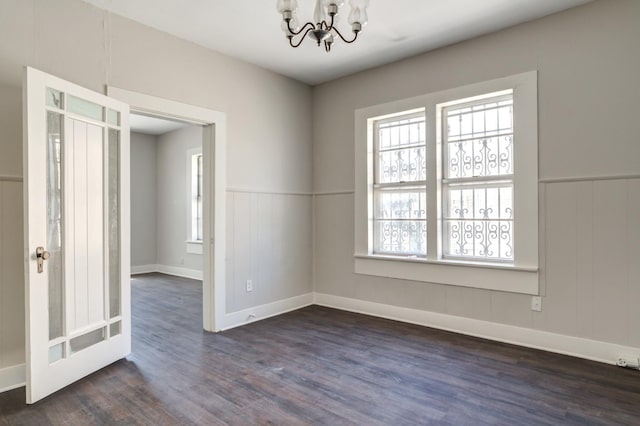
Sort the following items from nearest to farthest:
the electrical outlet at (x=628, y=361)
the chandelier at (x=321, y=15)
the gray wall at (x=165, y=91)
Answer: the chandelier at (x=321, y=15), the gray wall at (x=165, y=91), the electrical outlet at (x=628, y=361)

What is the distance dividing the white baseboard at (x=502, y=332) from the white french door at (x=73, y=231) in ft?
8.24

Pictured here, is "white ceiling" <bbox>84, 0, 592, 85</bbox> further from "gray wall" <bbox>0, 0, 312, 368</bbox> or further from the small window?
the small window

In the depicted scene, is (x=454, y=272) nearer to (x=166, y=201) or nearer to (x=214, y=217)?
(x=214, y=217)

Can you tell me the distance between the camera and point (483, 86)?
11.5 ft

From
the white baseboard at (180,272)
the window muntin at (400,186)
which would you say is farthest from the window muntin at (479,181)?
the white baseboard at (180,272)

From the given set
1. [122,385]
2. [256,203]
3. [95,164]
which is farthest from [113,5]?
[122,385]

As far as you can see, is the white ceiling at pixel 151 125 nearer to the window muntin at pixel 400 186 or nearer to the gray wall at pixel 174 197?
the gray wall at pixel 174 197

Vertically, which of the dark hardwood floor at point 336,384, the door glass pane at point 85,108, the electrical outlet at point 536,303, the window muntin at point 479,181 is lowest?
the dark hardwood floor at point 336,384

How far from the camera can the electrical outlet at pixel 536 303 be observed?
10.6ft

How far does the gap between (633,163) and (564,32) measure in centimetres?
120

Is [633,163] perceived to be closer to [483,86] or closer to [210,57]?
[483,86]

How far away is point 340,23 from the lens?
330 centimetres

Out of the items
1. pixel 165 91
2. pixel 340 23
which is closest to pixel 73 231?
pixel 165 91

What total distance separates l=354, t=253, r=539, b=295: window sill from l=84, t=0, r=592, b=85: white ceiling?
2143 mm
